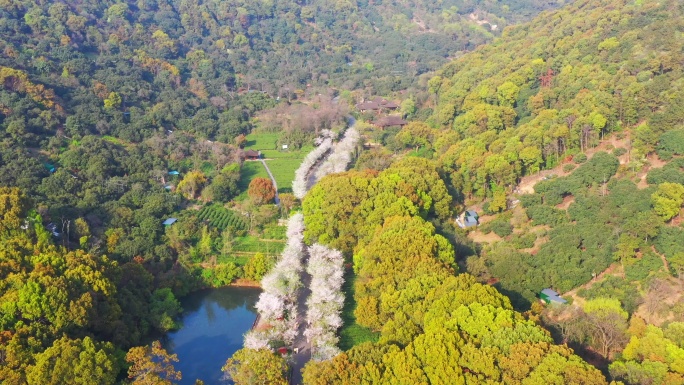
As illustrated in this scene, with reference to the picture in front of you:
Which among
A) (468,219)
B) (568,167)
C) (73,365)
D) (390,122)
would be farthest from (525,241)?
(390,122)

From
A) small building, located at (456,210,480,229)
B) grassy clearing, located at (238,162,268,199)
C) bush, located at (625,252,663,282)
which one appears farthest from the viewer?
grassy clearing, located at (238,162,268,199)

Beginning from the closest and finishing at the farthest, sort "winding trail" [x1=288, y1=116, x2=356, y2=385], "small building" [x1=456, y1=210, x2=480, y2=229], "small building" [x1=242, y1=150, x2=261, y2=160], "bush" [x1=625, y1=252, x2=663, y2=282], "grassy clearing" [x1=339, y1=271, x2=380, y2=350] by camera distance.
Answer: "winding trail" [x1=288, y1=116, x2=356, y2=385], "grassy clearing" [x1=339, y1=271, x2=380, y2=350], "bush" [x1=625, y1=252, x2=663, y2=282], "small building" [x1=456, y1=210, x2=480, y2=229], "small building" [x1=242, y1=150, x2=261, y2=160]

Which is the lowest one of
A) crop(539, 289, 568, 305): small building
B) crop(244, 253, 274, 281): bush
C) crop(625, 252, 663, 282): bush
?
crop(244, 253, 274, 281): bush

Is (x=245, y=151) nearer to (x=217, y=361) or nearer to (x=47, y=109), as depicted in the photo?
(x=47, y=109)

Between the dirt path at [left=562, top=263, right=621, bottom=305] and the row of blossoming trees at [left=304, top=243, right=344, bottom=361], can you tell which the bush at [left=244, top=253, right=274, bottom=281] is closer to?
the row of blossoming trees at [left=304, top=243, right=344, bottom=361]

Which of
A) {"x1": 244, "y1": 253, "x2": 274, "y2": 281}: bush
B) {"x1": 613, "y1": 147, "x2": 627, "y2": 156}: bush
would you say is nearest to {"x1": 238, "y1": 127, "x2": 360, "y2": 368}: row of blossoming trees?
{"x1": 244, "y1": 253, "x2": 274, "y2": 281}: bush

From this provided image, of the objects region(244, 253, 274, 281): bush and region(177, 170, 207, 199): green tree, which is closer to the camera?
region(244, 253, 274, 281): bush

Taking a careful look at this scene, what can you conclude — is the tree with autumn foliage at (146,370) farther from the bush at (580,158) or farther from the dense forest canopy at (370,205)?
the bush at (580,158)
